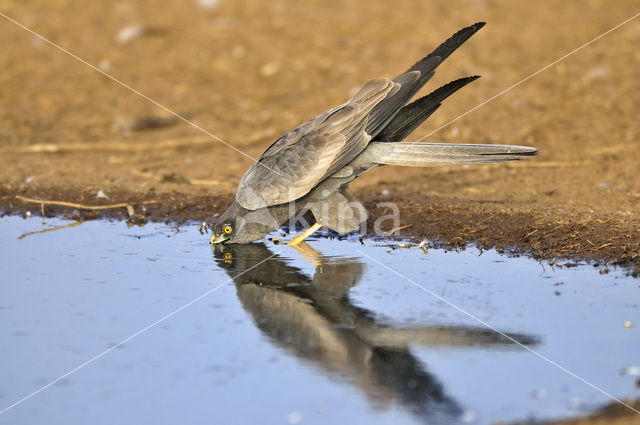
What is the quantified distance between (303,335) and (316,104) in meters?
6.39

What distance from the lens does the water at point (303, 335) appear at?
335 centimetres

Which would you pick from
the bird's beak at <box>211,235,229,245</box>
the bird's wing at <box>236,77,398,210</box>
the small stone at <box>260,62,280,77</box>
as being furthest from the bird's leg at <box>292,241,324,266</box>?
the small stone at <box>260,62,280,77</box>

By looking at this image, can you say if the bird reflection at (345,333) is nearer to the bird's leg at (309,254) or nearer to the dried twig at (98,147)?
the bird's leg at (309,254)

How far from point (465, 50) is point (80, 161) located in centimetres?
568

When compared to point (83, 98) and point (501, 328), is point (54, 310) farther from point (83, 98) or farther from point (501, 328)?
point (83, 98)

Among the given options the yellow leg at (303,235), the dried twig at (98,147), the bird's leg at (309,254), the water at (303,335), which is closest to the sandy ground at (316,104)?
the dried twig at (98,147)

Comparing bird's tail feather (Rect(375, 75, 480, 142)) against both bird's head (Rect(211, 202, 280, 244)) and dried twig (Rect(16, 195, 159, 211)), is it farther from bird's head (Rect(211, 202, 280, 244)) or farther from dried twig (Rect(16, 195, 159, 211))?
dried twig (Rect(16, 195, 159, 211))

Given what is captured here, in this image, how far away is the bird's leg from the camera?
555cm

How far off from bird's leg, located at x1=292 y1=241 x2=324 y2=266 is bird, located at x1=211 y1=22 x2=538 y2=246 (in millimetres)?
74

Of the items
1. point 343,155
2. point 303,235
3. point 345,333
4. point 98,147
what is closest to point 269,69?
point 98,147

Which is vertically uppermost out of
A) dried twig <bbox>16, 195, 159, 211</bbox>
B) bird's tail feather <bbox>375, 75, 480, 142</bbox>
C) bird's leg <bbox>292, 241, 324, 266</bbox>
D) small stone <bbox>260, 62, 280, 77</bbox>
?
small stone <bbox>260, 62, 280, 77</bbox>

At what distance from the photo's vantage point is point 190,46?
1233cm

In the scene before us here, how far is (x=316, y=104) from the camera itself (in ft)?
33.4

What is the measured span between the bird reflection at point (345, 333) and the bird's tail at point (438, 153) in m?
0.88
